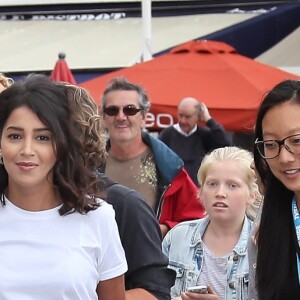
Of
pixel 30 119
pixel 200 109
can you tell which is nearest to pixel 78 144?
pixel 30 119

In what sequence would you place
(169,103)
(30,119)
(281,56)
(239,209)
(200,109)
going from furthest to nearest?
(281,56) → (169,103) → (200,109) → (239,209) → (30,119)

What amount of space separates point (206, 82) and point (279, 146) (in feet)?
20.1

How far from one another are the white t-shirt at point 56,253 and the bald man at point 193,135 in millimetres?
5061

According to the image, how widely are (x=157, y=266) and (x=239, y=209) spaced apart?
4.17 feet

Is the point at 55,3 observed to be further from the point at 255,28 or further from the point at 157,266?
the point at 157,266

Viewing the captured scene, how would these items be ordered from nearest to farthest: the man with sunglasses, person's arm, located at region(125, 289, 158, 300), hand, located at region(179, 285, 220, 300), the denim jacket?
person's arm, located at region(125, 289, 158, 300), hand, located at region(179, 285, 220, 300), the denim jacket, the man with sunglasses

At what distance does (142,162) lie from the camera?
15.7ft

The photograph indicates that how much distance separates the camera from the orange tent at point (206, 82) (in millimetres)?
8109

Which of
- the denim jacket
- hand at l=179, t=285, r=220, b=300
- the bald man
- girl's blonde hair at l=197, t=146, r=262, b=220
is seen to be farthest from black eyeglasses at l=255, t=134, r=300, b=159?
the bald man

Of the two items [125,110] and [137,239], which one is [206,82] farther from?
[137,239]

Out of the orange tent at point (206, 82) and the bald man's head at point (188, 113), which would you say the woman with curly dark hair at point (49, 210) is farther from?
the orange tent at point (206, 82)

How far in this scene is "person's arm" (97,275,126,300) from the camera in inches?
98.7

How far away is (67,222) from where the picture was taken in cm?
247

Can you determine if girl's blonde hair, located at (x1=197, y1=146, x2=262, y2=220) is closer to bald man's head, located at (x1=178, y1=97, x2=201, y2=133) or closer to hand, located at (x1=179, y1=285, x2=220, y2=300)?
hand, located at (x1=179, y1=285, x2=220, y2=300)
